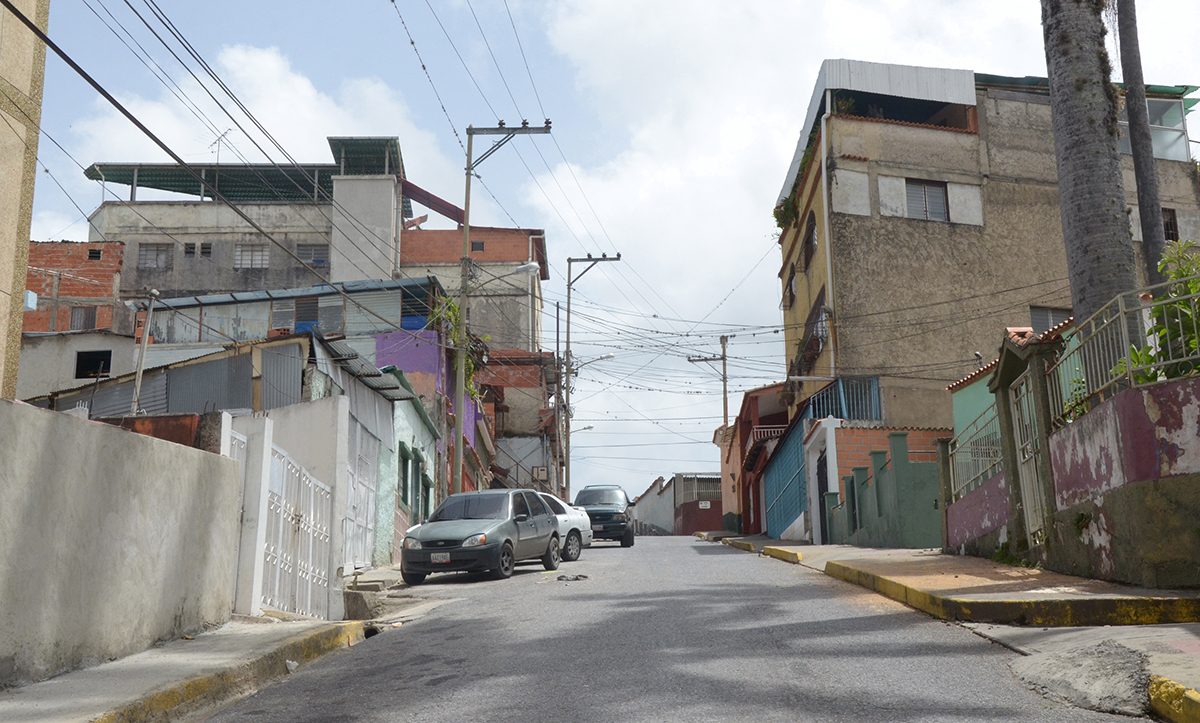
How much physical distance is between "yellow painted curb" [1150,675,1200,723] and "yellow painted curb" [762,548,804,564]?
13.1 metres

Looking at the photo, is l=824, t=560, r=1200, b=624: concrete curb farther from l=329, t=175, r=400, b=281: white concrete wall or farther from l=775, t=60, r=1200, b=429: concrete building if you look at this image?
l=329, t=175, r=400, b=281: white concrete wall

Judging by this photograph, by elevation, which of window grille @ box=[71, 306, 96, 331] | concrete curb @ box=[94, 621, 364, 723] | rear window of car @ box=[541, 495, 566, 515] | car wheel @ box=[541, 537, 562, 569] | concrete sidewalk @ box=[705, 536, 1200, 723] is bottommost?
concrete curb @ box=[94, 621, 364, 723]

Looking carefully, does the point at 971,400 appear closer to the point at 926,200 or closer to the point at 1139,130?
the point at 1139,130

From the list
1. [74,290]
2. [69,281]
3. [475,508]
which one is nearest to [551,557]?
[475,508]

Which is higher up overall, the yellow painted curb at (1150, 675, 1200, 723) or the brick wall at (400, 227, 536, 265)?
the brick wall at (400, 227, 536, 265)

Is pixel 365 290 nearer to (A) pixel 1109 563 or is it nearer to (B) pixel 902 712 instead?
(A) pixel 1109 563

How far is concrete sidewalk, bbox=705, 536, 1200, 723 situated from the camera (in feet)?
16.4

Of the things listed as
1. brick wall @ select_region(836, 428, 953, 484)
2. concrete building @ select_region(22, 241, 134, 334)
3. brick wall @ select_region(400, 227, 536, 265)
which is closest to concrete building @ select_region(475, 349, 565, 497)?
brick wall @ select_region(400, 227, 536, 265)

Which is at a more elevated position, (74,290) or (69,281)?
(69,281)

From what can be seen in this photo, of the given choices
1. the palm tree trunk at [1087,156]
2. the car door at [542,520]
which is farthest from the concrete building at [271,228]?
the palm tree trunk at [1087,156]

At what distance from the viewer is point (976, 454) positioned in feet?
45.5

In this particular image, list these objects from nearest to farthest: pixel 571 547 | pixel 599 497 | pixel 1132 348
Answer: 1. pixel 1132 348
2. pixel 571 547
3. pixel 599 497

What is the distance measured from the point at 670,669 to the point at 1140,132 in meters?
12.4

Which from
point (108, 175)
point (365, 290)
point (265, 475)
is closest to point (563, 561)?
point (265, 475)
